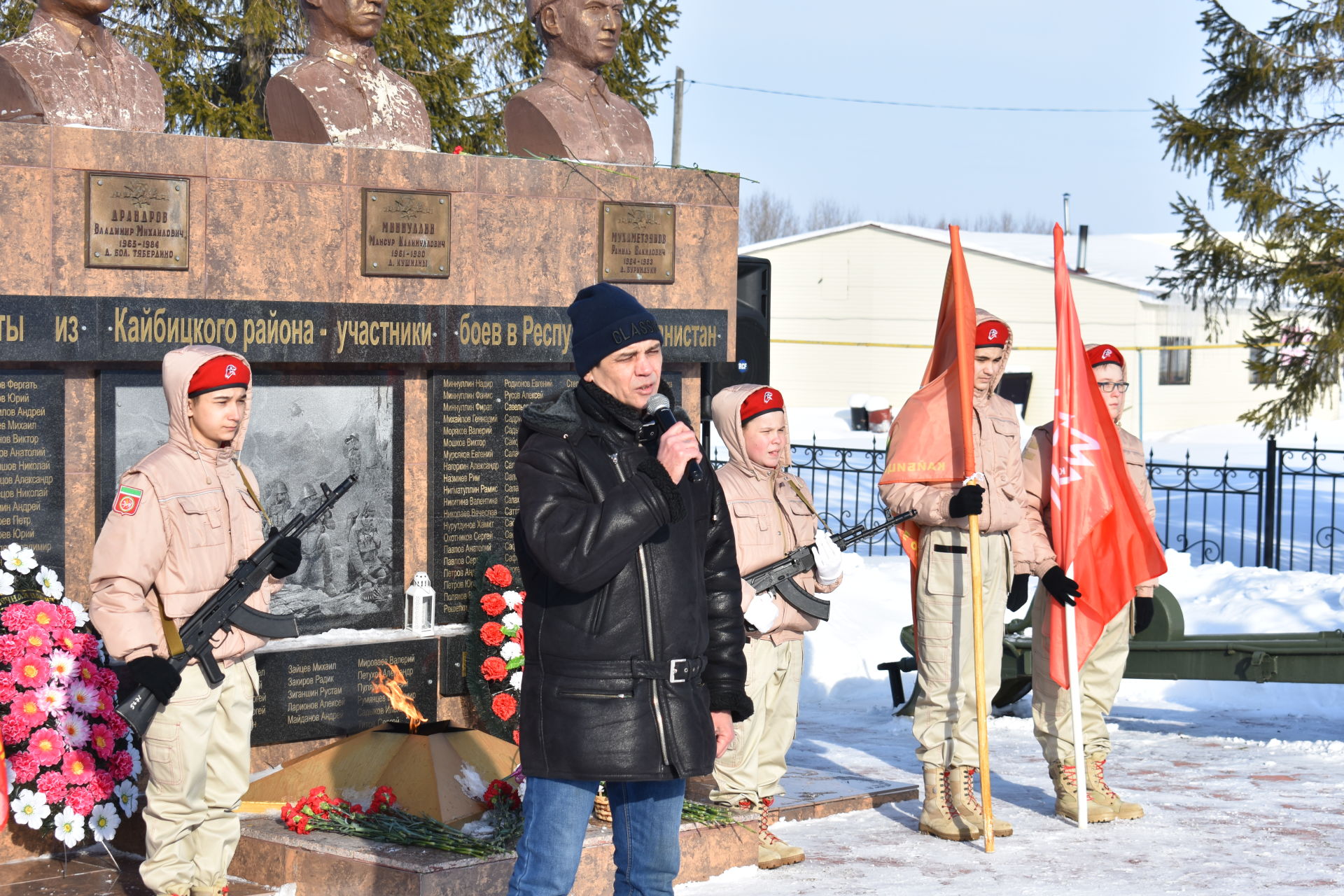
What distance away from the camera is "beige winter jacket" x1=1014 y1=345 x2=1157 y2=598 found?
20.8 feet

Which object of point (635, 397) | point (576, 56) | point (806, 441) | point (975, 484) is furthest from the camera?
point (806, 441)

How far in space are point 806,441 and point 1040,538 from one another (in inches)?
826

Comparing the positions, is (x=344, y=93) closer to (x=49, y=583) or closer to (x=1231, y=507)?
(x=49, y=583)

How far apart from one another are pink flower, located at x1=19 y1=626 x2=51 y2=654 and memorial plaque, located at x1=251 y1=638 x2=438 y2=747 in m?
0.86

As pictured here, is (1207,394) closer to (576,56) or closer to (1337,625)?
(1337,625)

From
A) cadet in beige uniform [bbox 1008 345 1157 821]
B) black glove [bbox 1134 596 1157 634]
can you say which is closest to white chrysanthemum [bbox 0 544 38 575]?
cadet in beige uniform [bbox 1008 345 1157 821]

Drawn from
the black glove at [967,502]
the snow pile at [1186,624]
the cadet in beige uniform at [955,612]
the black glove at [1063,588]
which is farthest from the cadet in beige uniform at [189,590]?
the snow pile at [1186,624]

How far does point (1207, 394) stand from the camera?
112 feet

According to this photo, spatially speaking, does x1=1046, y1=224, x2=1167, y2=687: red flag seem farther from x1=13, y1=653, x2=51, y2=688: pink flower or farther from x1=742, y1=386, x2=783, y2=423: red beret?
x1=13, y1=653, x2=51, y2=688: pink flower

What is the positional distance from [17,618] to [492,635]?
181 centimetres

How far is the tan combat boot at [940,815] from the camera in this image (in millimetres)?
6008

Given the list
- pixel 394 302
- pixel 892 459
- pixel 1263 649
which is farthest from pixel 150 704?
pixel 1263 649

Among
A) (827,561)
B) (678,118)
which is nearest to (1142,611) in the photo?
(827,561)

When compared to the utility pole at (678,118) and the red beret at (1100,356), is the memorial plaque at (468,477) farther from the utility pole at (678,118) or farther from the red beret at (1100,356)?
the utility pole at (678,118)
